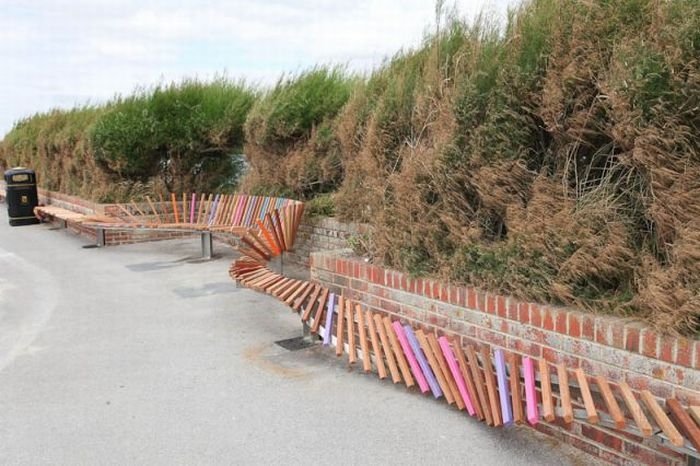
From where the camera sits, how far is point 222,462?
10.8 ft

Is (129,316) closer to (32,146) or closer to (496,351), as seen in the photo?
(496,351)

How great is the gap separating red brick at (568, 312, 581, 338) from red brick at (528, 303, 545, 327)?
185mm

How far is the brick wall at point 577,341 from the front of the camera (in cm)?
290

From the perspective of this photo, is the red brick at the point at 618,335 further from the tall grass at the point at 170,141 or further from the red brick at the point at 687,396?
the tall grass at the point at 170,141

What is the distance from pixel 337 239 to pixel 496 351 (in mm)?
4221

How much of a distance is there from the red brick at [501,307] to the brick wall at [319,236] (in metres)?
3.32

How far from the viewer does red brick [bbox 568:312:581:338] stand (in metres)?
3.29

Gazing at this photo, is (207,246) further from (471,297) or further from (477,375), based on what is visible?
(477,375)

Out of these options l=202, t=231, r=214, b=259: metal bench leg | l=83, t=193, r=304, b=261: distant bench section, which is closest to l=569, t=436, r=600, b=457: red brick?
l=83, t=193, r=304, b=261: distant bench section

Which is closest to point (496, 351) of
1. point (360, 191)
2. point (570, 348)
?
point (570, 348)

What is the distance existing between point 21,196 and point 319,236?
368 inches

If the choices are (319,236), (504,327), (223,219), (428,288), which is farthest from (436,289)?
(223,219)

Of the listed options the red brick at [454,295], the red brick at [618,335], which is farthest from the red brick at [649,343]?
the red brick at [454,295]

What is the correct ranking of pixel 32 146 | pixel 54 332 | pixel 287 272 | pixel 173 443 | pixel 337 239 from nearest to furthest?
pixel 173 443 → pixel 54 332 → pixel 337 239 → pixel 287 272 → pixel 32 146
